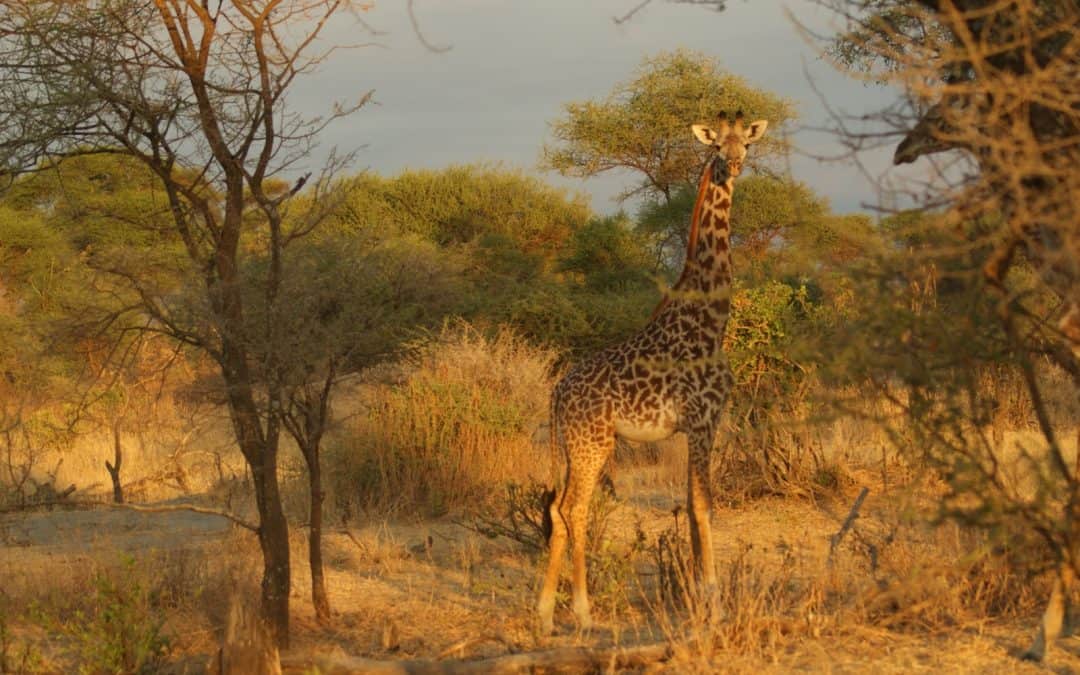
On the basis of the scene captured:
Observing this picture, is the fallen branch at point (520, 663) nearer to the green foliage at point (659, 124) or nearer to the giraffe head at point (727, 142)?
the giraffe head at point (727, 142)

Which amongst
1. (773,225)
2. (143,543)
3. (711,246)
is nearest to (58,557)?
(143,543)

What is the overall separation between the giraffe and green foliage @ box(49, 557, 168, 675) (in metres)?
1.85

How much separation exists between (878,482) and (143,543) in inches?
224

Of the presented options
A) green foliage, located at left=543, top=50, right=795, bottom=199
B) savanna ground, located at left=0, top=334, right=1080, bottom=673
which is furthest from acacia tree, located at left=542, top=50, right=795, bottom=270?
savanna ground, located at left=0, top=334, right=1080, bottom=673

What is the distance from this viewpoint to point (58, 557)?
29.7 ft

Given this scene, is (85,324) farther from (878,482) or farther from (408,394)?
(878,482)

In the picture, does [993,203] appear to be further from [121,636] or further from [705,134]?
[121,636]

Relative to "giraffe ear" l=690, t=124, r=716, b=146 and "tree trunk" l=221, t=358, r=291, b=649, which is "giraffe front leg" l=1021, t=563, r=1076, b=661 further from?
"tree trunk" l=221, t=358, r=291, b=649

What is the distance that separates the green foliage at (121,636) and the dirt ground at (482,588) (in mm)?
248

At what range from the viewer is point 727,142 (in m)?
6.99

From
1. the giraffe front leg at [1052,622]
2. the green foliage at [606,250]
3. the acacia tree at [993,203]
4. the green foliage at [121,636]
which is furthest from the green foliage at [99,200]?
the green foliage at [606,250]

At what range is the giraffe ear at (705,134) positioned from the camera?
7.10m

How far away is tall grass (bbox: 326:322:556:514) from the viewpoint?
1093 cm

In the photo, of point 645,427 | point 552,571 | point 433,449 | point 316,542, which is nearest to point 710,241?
point 645,427
